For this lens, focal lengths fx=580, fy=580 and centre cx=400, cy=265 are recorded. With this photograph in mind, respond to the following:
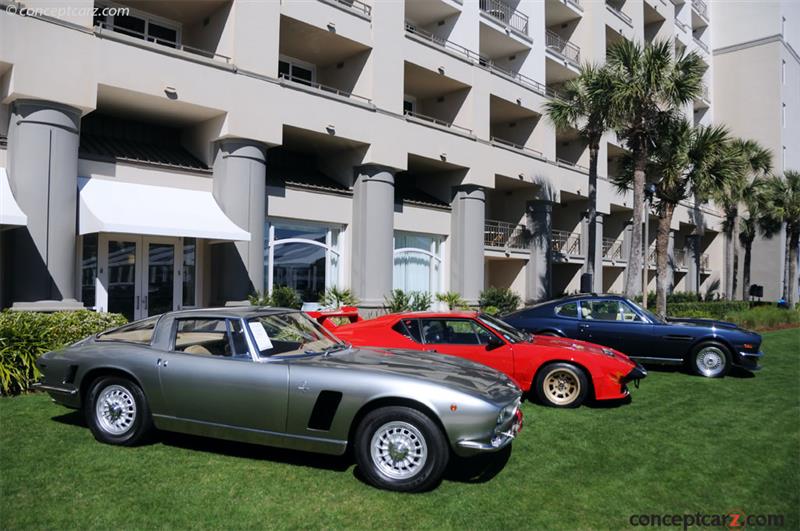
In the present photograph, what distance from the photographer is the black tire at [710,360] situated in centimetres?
1086

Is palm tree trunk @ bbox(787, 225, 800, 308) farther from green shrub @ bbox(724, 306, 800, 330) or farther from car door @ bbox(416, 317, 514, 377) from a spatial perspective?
car door @ bbox(416, 317, 514, 377)

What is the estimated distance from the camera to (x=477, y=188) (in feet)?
69.2

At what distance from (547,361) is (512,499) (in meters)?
3.48

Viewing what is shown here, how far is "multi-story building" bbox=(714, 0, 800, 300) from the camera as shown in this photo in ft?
135

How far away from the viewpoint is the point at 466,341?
8125 mm

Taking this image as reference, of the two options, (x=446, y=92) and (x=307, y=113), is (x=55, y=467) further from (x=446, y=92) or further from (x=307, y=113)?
(x=446, y=92)

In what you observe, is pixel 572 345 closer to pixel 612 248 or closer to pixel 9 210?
pixel 9 210

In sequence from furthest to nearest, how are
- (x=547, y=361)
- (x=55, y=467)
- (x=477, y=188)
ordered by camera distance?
(x=477, y=188), (x=547, y=361), (x=55, y=467)

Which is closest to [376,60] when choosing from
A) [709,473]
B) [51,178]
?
[51,178]

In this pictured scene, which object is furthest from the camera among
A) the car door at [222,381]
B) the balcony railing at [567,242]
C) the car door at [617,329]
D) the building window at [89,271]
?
the balcony railing at [567,242]

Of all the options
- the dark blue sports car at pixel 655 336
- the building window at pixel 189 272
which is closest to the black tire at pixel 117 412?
the dark blue sports car at pixel 655 336

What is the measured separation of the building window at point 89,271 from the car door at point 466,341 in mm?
8656

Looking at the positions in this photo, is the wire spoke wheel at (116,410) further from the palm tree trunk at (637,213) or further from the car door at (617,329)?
the palm tree trunk at (637,213)

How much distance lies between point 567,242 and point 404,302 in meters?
13.0
